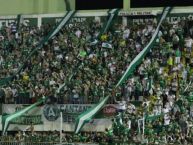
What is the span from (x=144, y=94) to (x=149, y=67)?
2.03 metres

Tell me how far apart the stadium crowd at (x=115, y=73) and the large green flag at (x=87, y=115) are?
46 centimetres

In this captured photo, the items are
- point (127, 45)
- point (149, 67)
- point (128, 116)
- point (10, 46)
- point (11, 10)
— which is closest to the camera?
point (128, 116)

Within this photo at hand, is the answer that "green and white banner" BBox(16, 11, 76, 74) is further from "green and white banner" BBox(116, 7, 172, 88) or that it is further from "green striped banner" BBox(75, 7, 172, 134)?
"green and white banner" BBox(116, 7, 172, 88)

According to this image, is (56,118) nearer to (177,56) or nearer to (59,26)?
(177,56)

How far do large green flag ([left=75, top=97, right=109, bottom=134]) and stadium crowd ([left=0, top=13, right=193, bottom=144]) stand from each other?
458mm

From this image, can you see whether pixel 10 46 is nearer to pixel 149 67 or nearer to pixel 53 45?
pixel 53 45

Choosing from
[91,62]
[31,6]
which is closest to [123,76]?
[91,62]

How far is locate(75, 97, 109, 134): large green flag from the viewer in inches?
1396

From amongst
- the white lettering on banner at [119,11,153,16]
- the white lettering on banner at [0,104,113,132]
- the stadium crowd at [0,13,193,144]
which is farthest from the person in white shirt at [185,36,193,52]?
the white lettering on banner at [0,104,113,132]

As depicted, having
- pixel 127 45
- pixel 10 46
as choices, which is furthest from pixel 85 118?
pixel 10 46

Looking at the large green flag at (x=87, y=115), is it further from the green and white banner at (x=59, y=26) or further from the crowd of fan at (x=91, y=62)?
the green and white banner at (x=59, y=26)

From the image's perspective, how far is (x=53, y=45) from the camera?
41938 millimetres

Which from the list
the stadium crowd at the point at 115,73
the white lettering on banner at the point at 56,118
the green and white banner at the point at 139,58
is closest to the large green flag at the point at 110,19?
the stadium crowd at the point at 115,73

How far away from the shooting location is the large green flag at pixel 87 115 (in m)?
35.5
